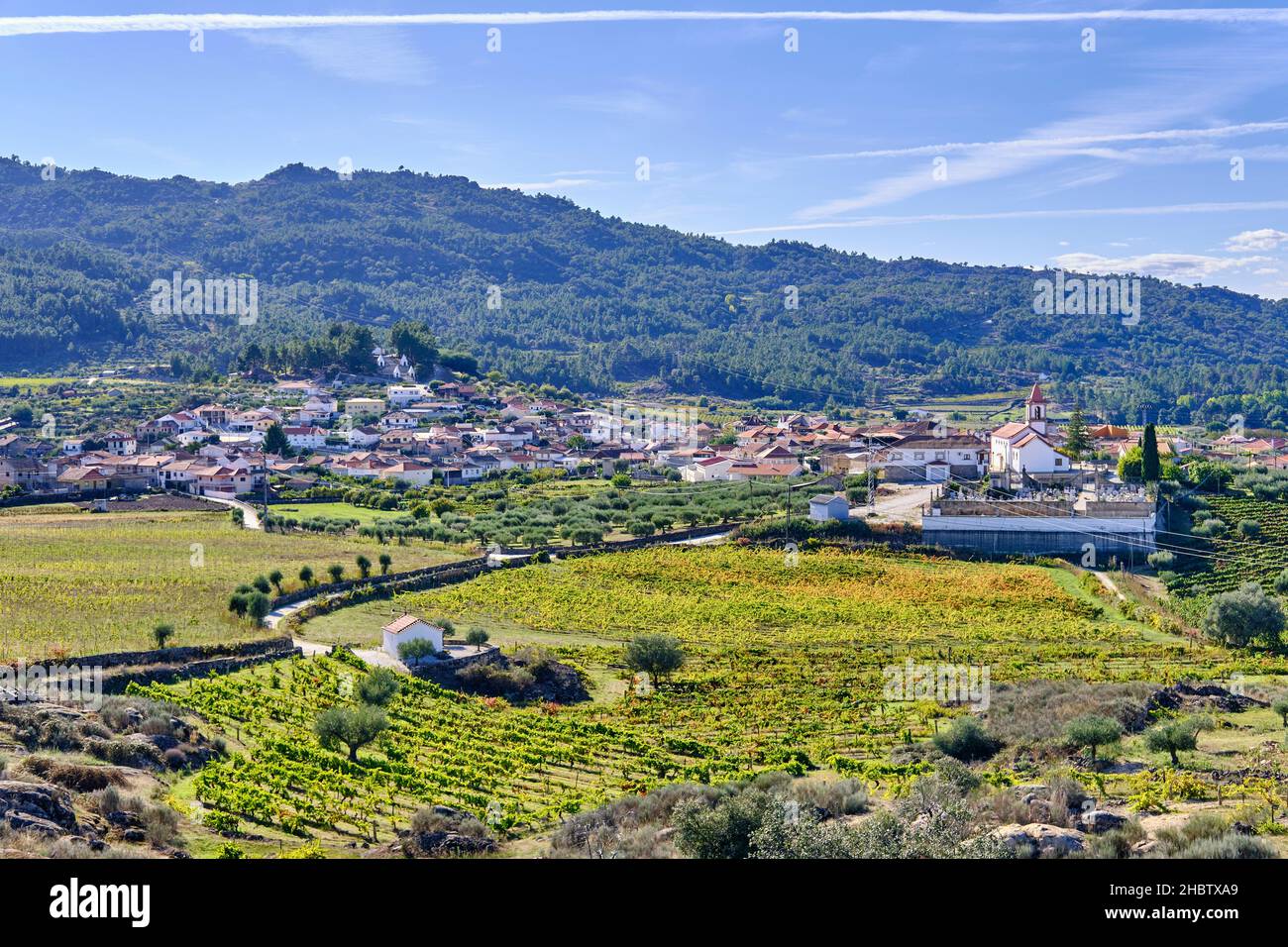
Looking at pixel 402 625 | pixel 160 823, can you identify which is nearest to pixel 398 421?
pixel 402 625

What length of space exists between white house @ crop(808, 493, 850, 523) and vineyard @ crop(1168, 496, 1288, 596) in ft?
48.3

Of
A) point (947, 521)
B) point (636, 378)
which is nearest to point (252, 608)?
point (947, 521)

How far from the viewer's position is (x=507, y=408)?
107 m

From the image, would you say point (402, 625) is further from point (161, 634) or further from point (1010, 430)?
point (1010, 430)

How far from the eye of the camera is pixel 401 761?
2248cm

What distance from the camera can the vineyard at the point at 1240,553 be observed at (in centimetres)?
4500

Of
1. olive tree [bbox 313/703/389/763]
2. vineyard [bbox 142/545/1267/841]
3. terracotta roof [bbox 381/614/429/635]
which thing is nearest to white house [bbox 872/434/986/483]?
vineyard [bbox 142/545/1267/841]

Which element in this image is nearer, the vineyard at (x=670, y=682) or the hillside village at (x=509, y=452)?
the vineyard at (x=670, y=682)

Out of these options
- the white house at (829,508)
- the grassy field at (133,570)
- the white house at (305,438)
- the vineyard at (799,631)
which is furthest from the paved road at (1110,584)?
the white house at (305,438)

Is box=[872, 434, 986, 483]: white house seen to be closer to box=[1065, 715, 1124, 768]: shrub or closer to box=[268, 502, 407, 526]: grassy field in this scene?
box=[268, 502, 407, 526]: grassy field

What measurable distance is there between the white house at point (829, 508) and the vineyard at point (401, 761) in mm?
28853

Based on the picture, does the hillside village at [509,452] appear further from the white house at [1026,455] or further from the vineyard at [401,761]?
the vineyard at [401,761]

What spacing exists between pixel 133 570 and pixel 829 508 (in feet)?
96.8

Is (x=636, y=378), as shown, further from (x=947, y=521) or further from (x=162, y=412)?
(x=947, y=521)
